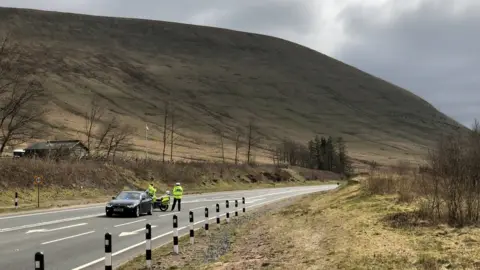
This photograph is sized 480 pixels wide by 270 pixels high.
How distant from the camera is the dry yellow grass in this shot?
10.2 meters

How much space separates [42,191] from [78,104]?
4626 inches

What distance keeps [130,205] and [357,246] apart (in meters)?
15.3

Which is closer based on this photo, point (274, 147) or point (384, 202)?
point (384, 202)

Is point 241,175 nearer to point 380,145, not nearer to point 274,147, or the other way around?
point 274,147

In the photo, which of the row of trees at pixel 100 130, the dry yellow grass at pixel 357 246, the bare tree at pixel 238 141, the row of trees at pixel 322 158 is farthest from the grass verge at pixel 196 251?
the row of trees at pixel 322 158

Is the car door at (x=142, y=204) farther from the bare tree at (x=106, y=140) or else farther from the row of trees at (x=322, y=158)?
the row of trees at (x=322, y=158)

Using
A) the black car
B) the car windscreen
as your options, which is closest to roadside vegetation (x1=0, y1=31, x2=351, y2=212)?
the car windscreen

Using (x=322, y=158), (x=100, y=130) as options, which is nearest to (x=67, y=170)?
(x=100, y=130)

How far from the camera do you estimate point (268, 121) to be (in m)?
196

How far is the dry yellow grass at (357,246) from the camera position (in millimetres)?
10219

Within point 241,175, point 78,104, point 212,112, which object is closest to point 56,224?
point 241,175

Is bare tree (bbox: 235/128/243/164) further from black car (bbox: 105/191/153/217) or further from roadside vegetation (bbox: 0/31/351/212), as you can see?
black car (bbox: 105/191/153/217)

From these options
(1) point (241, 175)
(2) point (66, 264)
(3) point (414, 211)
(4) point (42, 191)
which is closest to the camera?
(2) point (66, 264)

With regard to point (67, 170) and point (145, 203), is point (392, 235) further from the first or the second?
point (67, 170)
